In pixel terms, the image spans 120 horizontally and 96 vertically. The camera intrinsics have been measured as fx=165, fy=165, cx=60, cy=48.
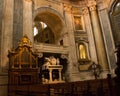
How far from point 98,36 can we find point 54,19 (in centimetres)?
393

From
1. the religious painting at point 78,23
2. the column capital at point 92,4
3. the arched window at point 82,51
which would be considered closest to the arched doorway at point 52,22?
the religious painting at point 78,23

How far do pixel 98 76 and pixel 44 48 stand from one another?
14.9 ft

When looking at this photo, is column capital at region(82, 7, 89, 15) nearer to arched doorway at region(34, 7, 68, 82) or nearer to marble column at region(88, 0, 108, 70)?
marble column at region(88, 0, 108, 70)

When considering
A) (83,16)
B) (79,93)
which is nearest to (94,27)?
(83,16)

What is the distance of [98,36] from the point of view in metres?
13.1

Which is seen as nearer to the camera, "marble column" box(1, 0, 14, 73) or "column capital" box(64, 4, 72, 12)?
"marble column" box(1, 0, 14, 73)

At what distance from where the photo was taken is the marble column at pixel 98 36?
41.2 ft

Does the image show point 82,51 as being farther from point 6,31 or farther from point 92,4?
point 6,31

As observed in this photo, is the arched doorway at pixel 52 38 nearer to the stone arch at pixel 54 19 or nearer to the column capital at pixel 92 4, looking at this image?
the stone arch at pixel 54 19

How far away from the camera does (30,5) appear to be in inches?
470

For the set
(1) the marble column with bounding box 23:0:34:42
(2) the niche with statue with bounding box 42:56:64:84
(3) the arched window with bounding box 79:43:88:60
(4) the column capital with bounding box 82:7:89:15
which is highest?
(4) the column capital with bounding box 82:7:89:15

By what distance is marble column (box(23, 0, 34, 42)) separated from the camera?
36.5ft

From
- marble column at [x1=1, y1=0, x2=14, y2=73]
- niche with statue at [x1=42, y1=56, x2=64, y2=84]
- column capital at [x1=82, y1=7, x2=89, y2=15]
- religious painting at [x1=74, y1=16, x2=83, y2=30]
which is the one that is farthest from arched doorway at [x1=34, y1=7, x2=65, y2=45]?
niche with statue at [x1=42, y1=56, x2=64, y2=84]

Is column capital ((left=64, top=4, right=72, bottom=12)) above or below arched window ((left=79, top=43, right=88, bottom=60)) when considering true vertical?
above
